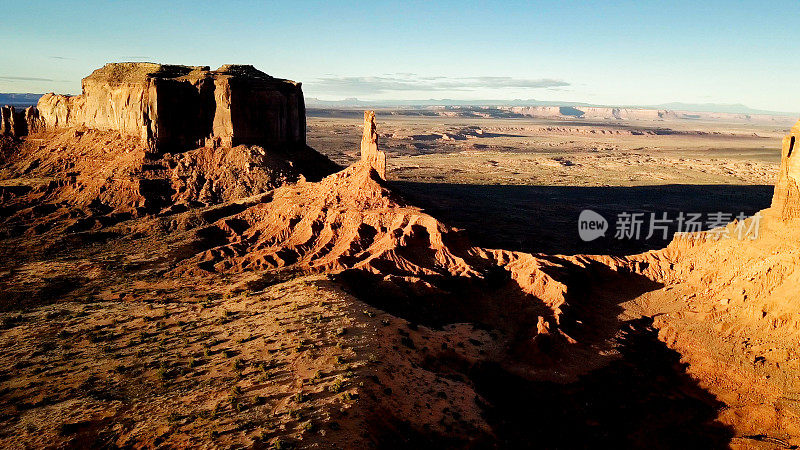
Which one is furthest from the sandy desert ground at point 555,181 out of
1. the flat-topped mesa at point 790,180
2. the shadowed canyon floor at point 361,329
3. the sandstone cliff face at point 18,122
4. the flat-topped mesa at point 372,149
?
the sandstone cliff face at point 18,122

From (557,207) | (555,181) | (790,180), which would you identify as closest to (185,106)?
(557,207)

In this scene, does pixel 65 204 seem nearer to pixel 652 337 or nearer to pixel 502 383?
pixel 502 383

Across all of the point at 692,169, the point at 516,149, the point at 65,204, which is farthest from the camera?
the point at 516,149

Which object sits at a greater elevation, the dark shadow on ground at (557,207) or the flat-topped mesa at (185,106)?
the flat-topped mesa at (185,106)

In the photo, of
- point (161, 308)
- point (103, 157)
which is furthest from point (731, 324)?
point (103, 157)

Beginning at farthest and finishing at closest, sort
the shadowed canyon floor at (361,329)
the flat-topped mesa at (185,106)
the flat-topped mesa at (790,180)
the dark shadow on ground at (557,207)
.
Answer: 1. the flat-topped mesa at (185,106)
2. the dark shadow on ground at (557,207)
3. the flat-topped mesa at (790,180)
4. the shadowed canyon floor at (361,329)

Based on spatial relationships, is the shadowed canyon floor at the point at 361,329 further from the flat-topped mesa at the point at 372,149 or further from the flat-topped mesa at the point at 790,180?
the flat-topped mesa at the point at 372,149
